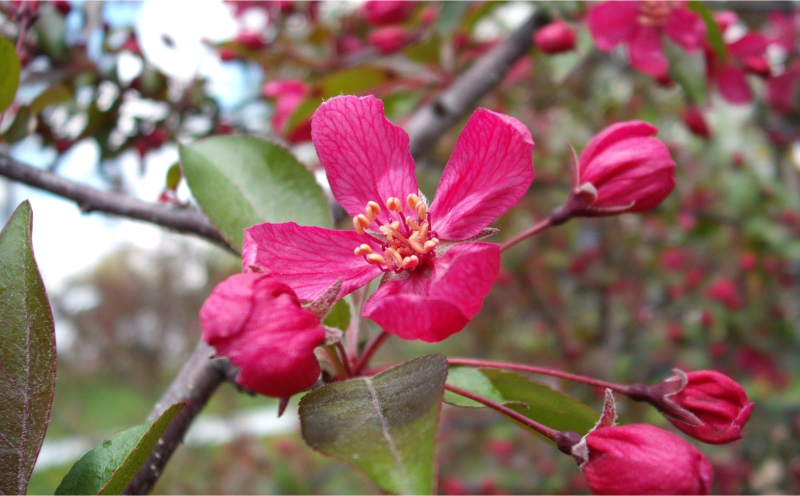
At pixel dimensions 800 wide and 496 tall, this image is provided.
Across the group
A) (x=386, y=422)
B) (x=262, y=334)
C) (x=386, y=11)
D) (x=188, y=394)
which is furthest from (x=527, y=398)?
(x=386, y=11)

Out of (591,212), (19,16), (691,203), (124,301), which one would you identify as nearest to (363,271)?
(591,212)

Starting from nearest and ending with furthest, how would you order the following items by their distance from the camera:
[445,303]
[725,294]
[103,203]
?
[445,303] → [103,203] → [725,294]

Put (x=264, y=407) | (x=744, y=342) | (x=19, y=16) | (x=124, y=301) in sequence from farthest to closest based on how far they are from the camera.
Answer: (x=264, y=407) → (x=124, y=301) → (x=744, y=342) → (x=19, y=16)

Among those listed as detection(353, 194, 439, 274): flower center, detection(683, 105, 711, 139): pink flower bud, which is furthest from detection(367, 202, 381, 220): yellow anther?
detection(683, 105, 711, 139): pink flower bud

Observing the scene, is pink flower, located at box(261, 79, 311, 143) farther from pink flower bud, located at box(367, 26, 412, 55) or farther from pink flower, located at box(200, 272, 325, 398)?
pink flower, located at box(200, 272, 325, 398)

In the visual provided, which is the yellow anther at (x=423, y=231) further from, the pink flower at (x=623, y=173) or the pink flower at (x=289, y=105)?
the pink flower at (x=289, y=105)

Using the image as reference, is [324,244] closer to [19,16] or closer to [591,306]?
[19,16]

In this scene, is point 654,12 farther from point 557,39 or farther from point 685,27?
point 557,39
